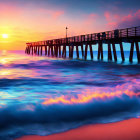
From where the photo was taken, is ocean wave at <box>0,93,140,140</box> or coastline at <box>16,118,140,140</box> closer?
coastline at <box>16,118,140,140</box>

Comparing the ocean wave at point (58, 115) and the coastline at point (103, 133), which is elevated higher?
the ocean wave at point (58, 115)

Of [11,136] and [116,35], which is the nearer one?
[11,136]

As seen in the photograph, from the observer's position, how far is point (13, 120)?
4.64 meters

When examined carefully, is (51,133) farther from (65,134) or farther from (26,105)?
(26,105)

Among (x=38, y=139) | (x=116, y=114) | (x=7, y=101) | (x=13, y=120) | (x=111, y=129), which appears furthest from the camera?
(x=7, y=101)

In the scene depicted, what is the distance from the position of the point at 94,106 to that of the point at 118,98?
1.20 meters

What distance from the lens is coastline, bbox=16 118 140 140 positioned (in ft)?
12.3

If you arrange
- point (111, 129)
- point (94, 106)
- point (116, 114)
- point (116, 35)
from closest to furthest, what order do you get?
point (111, 129) → point (116, 114) → point (94, 106) → point (116, 35)

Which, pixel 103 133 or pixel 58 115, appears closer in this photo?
pixel 103 133

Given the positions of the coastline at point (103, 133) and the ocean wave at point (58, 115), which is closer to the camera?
the coastline at point (103, 133)

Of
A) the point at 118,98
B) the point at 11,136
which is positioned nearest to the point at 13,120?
the point at 11,136

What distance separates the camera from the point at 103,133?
395cm

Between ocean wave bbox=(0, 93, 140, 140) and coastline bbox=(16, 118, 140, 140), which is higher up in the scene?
ocean wave bbox=(0, 93, 140, 140)

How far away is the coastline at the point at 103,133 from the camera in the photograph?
12.3 ft
